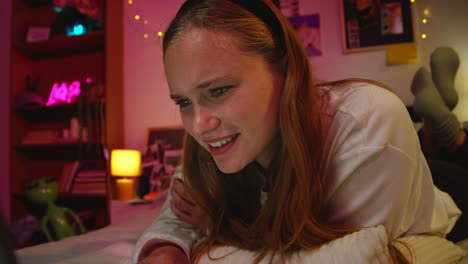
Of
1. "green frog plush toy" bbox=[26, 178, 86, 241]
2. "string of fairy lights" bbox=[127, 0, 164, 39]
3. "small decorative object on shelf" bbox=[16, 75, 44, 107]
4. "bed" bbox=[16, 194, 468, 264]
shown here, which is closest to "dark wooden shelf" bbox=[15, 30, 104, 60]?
"small decorative object on shelf" bbox=[16, 75, 44, 107]

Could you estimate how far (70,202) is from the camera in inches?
88.3

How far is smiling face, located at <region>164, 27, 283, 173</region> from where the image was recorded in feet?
1.53

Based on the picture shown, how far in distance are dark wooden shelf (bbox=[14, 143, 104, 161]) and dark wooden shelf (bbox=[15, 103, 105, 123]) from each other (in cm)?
21

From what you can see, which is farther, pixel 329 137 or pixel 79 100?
pixel 79 100

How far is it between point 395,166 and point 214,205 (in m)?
0.35

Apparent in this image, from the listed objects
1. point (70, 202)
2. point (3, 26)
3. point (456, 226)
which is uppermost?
point (3, 26)

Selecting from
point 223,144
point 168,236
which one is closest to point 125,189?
point 168,236

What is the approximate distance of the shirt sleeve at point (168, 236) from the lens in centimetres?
56

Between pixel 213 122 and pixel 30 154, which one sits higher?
pixel 213 122

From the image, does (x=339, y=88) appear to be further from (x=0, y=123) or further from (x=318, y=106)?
(x=0, y=123)

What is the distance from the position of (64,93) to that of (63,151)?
44 centimetres

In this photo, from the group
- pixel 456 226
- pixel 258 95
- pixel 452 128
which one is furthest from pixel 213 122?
pixel 452 128

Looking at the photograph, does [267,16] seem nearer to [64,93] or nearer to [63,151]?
[64,93]

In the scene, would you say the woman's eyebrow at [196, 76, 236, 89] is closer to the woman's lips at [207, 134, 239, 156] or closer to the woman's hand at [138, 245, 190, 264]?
the woman's lips at [207, 134, 239, 156]
